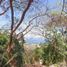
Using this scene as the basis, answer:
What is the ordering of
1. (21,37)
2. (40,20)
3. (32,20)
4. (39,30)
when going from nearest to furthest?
1. (21,37)
2. (32,20)
3. (40,20)
4. (39,30)

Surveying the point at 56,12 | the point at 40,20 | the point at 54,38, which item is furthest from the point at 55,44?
the point at 56,12

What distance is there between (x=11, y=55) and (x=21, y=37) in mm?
2455

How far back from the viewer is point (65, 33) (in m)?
14.8

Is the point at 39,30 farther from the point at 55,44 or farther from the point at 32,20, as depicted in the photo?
the point at 32,20

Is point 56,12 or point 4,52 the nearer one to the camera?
point 4,52

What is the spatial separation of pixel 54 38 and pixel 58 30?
49 centimetres

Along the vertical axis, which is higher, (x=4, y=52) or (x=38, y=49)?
(x=4, y=52)

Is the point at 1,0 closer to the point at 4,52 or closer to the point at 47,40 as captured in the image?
the point at 4,52

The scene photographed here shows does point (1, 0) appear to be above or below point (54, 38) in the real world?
above

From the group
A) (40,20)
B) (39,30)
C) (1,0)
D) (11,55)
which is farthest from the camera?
(39,30)

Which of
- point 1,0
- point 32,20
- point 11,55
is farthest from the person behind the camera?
point 32,20

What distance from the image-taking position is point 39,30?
14461 millimetres

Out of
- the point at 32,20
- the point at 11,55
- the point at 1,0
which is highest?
the point at 1,0

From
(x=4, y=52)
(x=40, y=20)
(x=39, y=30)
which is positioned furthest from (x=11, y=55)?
(x=39, y=30)
